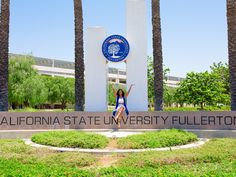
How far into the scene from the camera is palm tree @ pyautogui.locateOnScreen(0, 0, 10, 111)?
17.8 m

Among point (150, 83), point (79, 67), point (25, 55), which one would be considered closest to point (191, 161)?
point (79, 67)

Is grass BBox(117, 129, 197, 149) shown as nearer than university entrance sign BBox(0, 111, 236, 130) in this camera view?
Yes

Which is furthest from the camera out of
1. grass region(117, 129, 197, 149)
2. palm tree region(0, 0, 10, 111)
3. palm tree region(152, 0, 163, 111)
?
palm tree region(152, 0, 163, 111)

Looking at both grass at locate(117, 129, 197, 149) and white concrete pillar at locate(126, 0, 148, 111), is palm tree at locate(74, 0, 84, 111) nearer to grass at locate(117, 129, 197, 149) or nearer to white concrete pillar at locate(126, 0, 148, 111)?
white concrete pillar at locate(126, 0, 148, 111)

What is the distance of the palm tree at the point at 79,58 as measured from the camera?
61.7ft

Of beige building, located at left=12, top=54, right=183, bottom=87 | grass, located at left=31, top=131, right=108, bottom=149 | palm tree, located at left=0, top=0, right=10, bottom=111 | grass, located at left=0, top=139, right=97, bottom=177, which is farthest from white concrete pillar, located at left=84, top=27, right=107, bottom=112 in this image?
beige building, located at left=12, top=54, right=183, bottom=87

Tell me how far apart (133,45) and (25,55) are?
27471 millimetres

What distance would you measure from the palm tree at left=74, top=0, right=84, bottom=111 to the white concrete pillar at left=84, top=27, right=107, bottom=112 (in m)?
2.14

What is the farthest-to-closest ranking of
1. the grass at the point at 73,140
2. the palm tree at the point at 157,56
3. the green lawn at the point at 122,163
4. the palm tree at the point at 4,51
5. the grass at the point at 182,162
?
the palm tree at the point at 157,56 → the palm tree at the point at 4,51 → the grass at the point at 73,140 → the grass at the point at 182,162 → the green lawn at the point at 122,163

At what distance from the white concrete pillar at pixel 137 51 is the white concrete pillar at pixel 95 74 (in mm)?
1331

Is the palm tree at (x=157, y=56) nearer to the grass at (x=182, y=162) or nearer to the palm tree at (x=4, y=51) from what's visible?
the grass at (x=182, y=162)

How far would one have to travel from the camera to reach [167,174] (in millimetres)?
6543

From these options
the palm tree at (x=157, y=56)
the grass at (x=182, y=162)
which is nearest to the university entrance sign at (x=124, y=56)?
the palm tree at (x=157, y=56)

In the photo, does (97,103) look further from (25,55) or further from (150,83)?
(25,55)
